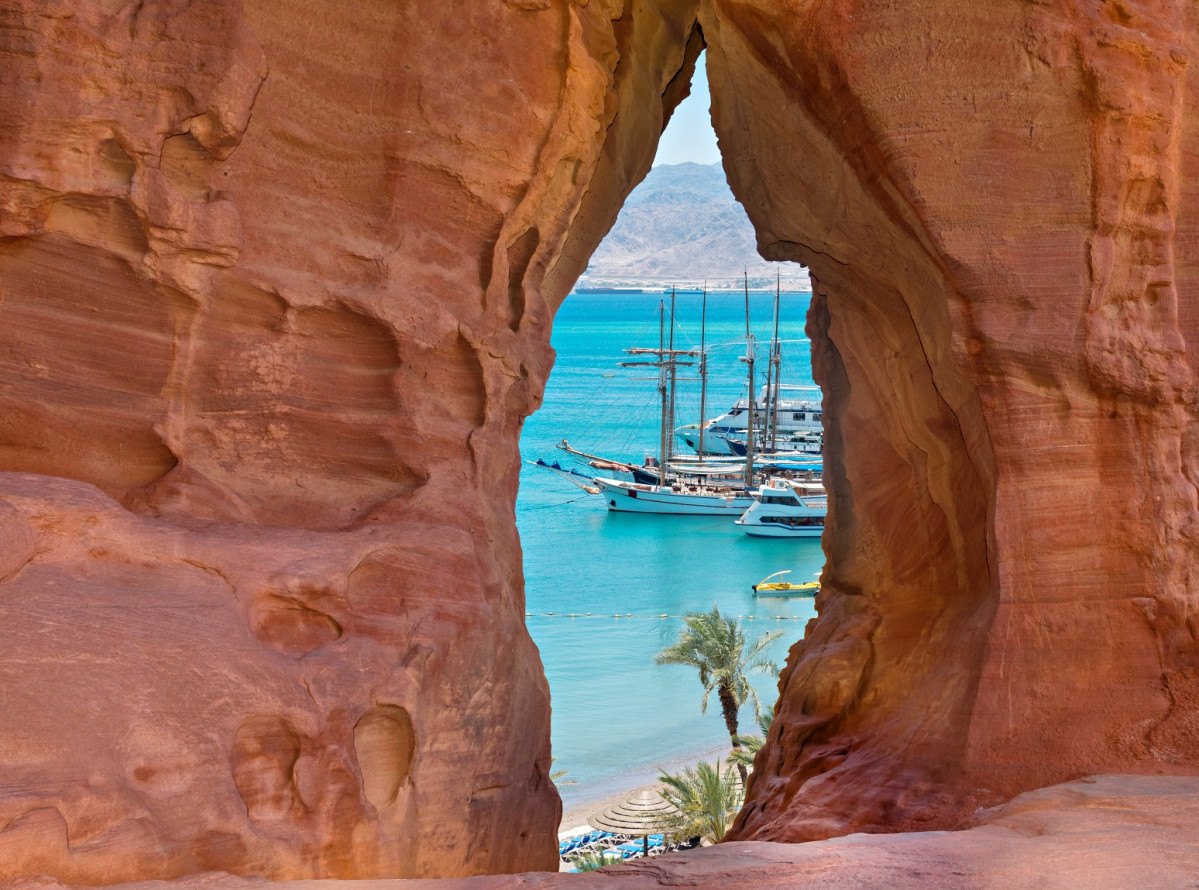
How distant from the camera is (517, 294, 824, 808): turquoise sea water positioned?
2431 cm

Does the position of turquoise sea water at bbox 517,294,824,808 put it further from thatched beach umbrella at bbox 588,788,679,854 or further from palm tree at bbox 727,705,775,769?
palm tree at bbox 727,705,775,769

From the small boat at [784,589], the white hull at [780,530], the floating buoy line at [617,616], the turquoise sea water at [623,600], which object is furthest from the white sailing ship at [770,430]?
the floating buoy line at [617,616]

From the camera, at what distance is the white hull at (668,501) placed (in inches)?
1694

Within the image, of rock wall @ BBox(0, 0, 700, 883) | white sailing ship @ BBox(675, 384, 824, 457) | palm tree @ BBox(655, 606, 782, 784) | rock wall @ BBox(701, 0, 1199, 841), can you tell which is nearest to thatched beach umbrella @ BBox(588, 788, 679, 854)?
palm tree @ BBox(655, 606, 782, 784)

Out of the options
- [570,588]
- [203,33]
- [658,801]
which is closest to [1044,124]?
[203,33]

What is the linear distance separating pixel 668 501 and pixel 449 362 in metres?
36.4

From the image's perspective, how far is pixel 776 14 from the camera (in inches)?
297

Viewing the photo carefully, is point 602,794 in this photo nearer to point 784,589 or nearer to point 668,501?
point 784,589

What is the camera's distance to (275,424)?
704 cm

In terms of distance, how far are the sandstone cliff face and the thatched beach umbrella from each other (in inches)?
364

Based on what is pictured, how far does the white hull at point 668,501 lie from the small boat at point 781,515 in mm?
2283

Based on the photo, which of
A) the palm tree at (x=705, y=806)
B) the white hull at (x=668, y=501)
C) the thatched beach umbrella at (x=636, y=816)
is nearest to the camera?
the palm tree at (x=705, y=806)

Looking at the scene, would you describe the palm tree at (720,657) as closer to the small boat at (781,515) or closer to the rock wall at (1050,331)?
the rock wall at (1050,331)

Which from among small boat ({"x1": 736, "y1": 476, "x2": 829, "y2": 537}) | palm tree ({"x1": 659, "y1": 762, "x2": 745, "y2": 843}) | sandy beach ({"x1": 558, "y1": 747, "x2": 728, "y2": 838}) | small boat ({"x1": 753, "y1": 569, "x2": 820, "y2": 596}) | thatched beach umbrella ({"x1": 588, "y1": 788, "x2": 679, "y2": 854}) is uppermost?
small boat ({"x1": 736, "y1": 476, "x2": 829, "y2": 537})
